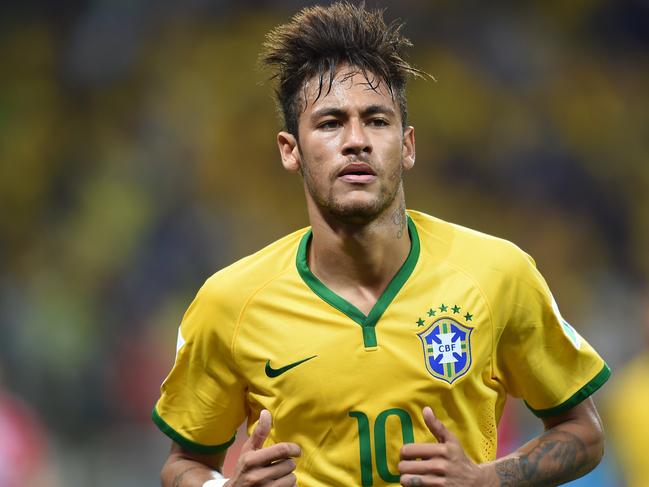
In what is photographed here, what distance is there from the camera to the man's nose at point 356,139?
10.1 feet

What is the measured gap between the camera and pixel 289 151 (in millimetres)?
3398

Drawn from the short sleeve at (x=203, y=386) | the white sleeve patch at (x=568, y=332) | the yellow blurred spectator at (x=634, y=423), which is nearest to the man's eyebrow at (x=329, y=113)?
the short sleeve at (x=203, y=386)

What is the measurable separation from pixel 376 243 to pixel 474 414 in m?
0.58

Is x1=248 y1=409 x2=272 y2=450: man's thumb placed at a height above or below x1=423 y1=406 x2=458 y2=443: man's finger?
below

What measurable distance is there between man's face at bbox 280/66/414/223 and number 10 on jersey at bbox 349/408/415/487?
0.58 m

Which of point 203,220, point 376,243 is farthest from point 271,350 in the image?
point 203,220

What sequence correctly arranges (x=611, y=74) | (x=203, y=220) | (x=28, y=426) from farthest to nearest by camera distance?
(x=611, y=74) < (x=203, y=220) < (x=28, y=426)

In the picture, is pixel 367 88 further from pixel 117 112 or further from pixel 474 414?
pixel 117 112

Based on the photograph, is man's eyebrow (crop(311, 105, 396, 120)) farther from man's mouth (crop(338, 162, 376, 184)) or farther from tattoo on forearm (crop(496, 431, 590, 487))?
tattoo on forearm (crop(496, 431, 590, 487))

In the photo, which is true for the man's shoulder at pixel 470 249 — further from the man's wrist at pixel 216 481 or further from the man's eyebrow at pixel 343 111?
the man's wrist at pixel 216 481

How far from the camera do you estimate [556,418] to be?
3248 millimetres

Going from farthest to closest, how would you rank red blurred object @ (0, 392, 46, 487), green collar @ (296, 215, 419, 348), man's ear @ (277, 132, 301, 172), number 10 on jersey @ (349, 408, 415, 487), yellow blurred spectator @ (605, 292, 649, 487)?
1. red blurred object @ (0, 392, 46, 487)
2. yellow blurred spectator @ (605, 292, 649, 487)
3. man's ear @ (277, 132, 301, 172)
4. green collar @ (296, 215, 419, 348)
5. number 10 on jersey @ (349, 408, 415, 487)

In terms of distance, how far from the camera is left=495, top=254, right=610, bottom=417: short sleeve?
3154mm

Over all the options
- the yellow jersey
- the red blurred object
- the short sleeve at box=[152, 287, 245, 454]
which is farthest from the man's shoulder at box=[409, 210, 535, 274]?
the red blurred object
